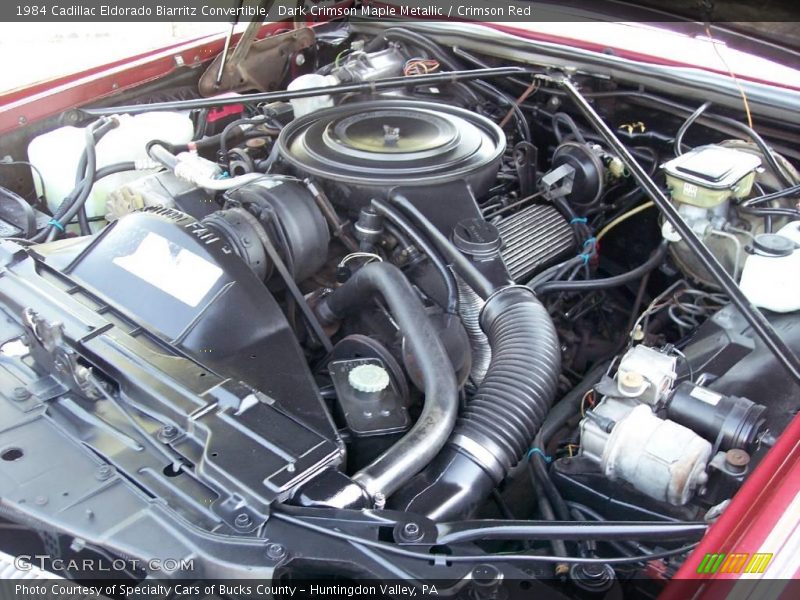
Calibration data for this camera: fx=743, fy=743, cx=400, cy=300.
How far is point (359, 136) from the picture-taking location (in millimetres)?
1789

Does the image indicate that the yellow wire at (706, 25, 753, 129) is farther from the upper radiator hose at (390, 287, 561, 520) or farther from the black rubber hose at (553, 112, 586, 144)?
the upper radiator hose at (390, 287, 561, 520)

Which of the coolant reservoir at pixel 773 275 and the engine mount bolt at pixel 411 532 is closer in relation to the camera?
the engine mount bolt at pixel 411 532

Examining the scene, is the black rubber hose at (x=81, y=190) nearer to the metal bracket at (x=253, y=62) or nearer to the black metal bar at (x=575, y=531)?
the metal bracket at (x=253, y=62)

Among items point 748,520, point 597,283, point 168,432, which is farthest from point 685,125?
point 168,432

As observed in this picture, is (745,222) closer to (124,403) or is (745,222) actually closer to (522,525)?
(522,525)

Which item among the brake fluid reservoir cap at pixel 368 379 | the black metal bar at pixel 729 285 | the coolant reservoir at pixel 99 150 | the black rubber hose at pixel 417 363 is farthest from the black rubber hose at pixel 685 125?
the coolant reservoir at pixel 99 150

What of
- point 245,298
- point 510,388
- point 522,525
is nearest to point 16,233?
point 245,298

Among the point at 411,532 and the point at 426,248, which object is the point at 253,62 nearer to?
the point at 426,248

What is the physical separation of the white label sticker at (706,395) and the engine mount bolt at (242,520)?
2.48 ft

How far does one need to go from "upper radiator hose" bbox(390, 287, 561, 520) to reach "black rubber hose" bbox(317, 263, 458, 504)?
3 cm

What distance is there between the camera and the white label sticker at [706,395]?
1231 millimetres

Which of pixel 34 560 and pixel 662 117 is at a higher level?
pixel 662 117

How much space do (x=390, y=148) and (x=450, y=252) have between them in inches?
13.3

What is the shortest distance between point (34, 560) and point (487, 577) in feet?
2.16
